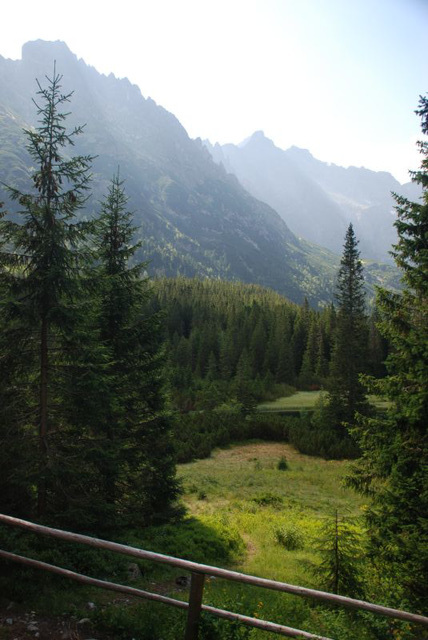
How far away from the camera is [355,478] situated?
11586 millimetres

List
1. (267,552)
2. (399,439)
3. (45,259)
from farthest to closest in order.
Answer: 1. (267,552)
2. (45,259)
3. (399,439)

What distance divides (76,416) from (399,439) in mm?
8750

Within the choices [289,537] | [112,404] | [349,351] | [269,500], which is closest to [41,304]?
[112,404]

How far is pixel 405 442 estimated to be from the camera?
9.31 metres

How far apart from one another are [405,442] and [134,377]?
404 inches

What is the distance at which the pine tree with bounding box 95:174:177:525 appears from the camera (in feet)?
50.1

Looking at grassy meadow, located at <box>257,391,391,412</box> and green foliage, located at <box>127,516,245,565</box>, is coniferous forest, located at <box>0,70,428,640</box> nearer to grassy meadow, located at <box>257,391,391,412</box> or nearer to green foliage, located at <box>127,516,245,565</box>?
green foliage, located at <box>127,516,245,565</box>

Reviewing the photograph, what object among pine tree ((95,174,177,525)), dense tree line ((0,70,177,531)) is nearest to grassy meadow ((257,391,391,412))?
pine tree ((95,174,177,525))

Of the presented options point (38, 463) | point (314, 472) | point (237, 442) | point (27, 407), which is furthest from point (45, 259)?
point (237, 442)

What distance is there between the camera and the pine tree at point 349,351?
3562cm

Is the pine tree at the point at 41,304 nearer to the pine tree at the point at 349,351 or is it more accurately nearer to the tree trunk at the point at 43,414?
the tree trunk at the point at 43,414

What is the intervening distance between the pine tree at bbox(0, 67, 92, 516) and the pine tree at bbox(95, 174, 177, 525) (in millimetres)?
3571

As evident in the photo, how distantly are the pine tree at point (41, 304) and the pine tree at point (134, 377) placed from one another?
11.7 ft

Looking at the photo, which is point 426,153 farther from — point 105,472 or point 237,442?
point 237,442
